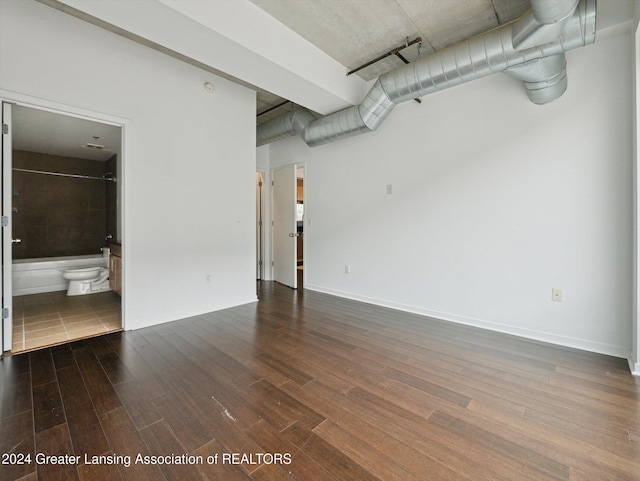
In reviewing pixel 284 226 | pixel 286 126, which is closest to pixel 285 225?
pixel 284 226

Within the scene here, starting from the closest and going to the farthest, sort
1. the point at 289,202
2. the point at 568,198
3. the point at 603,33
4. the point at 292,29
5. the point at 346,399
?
the point at 346,399
the point at 603,33
the point at 568,198
the point at 292,29
the point at 289,202

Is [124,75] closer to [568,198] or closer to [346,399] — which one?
[346,399]

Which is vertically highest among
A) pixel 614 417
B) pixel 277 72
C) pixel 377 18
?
pixel 377 18

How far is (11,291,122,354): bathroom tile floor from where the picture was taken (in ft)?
9.06

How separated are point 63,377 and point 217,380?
1135 millimetres

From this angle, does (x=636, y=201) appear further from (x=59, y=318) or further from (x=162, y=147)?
(x=59, y=318)

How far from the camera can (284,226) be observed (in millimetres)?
5305

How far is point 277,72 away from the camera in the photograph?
2.84 m

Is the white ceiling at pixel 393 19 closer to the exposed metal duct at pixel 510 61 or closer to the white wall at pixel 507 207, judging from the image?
the exposed metal duct at pixel 510 61

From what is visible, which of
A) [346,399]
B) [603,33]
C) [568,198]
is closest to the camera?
[346,399]

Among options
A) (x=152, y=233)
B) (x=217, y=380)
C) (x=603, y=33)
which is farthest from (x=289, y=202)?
(x=603, y=33)

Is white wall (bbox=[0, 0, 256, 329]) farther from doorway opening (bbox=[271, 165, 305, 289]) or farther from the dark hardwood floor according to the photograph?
doorway opening (bbox=[271, 165, 305, 289])

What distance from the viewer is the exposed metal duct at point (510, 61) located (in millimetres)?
1942

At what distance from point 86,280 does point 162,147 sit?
9.78ft
